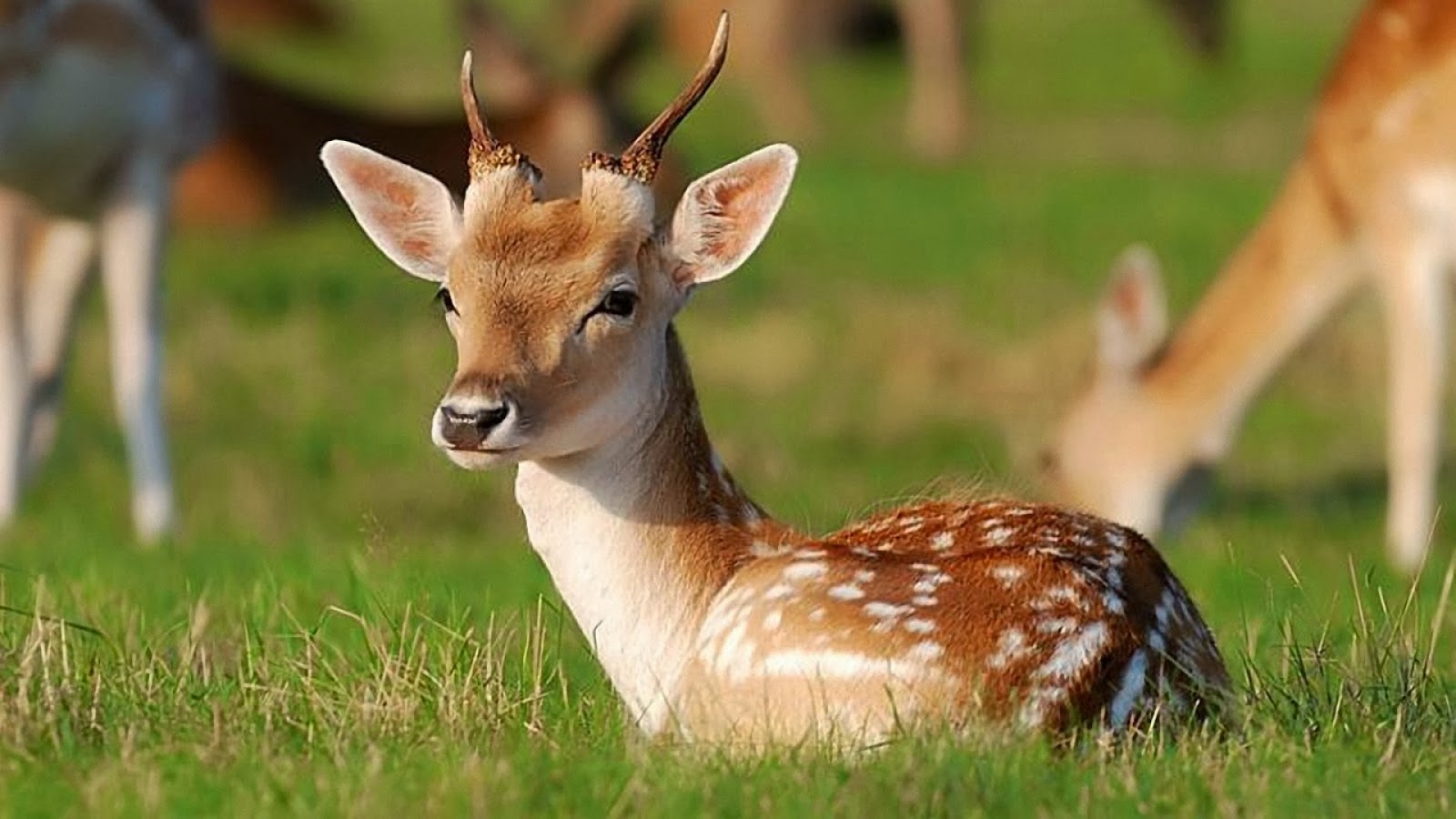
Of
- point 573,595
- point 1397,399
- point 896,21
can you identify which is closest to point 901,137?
point 896,21

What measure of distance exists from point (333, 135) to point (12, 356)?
6.36 metres

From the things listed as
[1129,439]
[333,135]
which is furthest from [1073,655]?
[333,135]

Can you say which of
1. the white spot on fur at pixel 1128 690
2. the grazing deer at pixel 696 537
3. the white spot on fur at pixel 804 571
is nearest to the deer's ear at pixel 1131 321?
the grazing deer at pixel 696 537

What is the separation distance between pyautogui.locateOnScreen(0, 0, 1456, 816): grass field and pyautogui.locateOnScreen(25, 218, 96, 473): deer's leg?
0.39 meters

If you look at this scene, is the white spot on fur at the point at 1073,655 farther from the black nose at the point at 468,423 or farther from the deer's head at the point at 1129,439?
the deer's head at the point at 1129,439

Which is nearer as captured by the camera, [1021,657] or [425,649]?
[1021,657]

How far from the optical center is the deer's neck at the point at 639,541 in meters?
5.35

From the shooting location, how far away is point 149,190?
1055 centimetres

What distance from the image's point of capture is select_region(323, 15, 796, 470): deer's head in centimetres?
511

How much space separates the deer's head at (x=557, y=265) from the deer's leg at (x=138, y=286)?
505 cm

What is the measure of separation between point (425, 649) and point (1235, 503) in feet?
27.1

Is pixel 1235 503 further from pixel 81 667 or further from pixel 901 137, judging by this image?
pixel 901 137

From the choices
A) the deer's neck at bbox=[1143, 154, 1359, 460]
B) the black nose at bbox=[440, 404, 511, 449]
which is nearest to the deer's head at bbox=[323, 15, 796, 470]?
the black nose at bbox=[440, 404, 511, 449]

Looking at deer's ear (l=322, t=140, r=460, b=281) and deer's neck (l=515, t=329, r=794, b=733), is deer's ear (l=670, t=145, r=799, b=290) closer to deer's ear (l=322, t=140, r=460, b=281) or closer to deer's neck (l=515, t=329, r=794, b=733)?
deer's neck (l=515, t=329, r=794, b=733)
